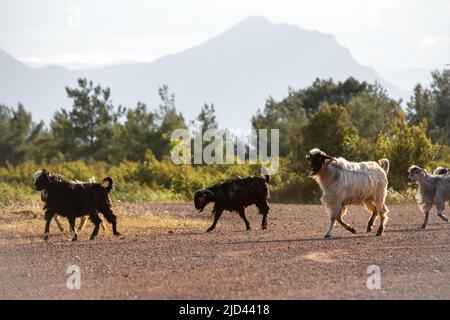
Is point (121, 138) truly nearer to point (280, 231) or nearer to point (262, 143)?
point (262, 143)

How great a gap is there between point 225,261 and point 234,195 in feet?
21.3

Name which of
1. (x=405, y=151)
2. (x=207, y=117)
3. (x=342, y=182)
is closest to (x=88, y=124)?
(x=207, y=117)

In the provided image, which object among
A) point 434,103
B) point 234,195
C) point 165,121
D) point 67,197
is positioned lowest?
point 234,195

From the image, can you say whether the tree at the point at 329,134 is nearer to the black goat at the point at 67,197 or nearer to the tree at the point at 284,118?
the tree at the point at 284,118

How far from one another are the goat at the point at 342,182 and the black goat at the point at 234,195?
8.87ft

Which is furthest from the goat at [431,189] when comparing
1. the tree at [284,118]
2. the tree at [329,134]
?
the tree at [284,118]

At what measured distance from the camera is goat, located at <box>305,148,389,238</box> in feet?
59.9

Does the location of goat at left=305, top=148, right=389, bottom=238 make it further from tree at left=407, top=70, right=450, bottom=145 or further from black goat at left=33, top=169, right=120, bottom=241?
tree at left=407, top=70, right=450, bottom=145

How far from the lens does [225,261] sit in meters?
14.4

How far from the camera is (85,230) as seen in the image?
69.1 feet

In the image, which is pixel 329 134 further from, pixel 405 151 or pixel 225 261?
pixel 225 261

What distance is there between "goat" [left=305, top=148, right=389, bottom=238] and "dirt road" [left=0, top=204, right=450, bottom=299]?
70cm

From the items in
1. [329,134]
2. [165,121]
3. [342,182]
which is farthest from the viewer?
[165,121]
